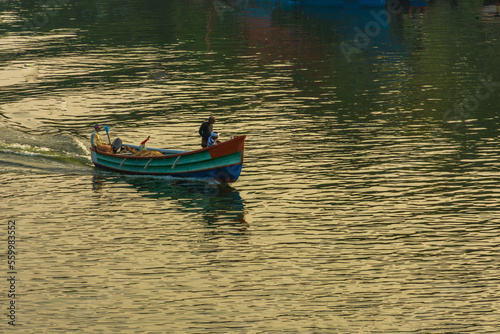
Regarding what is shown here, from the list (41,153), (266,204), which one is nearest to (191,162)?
(266,204)

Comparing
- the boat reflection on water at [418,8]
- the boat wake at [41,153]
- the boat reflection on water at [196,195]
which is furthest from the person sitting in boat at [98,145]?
the boat reflection on water at [418,8]

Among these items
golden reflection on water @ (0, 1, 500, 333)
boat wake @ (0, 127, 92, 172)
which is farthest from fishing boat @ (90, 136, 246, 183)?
boat wake @ (0, 127, 92, 172)

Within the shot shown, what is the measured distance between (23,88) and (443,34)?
5364 centimetres

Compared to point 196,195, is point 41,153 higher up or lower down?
higher up

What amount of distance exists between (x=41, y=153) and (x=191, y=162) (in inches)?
481

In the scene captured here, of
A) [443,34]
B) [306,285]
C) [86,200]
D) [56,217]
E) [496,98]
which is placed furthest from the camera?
[443,34]

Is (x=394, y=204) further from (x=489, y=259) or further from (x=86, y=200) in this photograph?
(x=86, y=200)

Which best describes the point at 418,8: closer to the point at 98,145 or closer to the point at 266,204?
the point at 98,145

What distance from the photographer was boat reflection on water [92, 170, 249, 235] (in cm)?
3659

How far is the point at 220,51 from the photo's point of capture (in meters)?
89.9

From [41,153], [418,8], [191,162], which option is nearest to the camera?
[191,162]

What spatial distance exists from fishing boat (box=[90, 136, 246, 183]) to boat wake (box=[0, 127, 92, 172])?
11.4 ft

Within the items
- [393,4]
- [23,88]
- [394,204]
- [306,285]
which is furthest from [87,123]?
[393,4]

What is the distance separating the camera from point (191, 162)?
140ft
